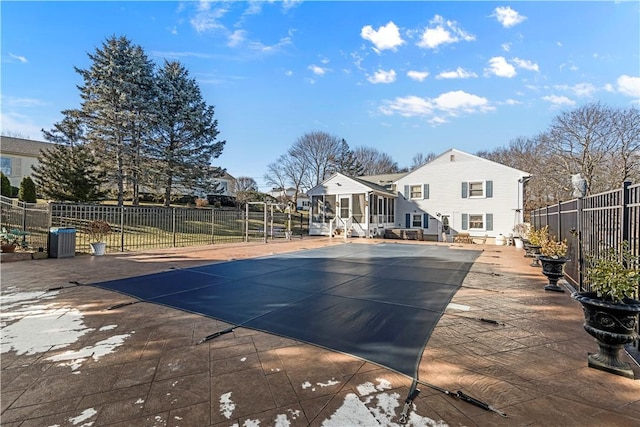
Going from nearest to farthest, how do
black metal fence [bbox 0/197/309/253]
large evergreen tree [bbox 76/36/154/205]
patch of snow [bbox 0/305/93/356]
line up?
1. patch of snow [bbox 0/305/93/356]
2. black metal fence [bbox 0/197/309/253]
3. large evergreen tree [bbox 76/36/154/205]

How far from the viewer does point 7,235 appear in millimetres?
7879

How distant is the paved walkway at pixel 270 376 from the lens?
1.85 metres

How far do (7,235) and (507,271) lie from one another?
1310cm

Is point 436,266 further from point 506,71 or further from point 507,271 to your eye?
point 506,71

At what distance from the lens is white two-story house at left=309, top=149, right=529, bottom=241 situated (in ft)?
57.0

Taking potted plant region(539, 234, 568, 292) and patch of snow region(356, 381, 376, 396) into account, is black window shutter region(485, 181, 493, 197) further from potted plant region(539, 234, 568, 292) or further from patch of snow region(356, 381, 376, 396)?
patch of snow region(356, 381, 376, 396)

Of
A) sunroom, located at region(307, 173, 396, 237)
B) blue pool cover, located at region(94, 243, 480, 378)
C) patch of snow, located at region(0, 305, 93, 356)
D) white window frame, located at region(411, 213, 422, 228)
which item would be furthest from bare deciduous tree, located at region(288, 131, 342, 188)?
patch of snow, located at region(0, 305, 93, 356)

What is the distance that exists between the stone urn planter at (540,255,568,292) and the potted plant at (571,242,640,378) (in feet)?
10.9

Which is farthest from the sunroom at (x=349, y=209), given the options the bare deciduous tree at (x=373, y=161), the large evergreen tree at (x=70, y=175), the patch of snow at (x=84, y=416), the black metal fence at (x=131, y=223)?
the bare deciduous tree at (x=373, y=161)

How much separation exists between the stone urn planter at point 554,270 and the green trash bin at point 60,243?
466 inches

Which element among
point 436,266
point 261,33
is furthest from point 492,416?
point 261,33

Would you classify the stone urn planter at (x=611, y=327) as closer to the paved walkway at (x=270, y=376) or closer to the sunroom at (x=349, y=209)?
the paved walkway at (x=270, y=376)

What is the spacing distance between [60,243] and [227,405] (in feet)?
30.6

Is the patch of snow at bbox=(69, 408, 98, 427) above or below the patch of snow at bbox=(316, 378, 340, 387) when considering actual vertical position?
below
